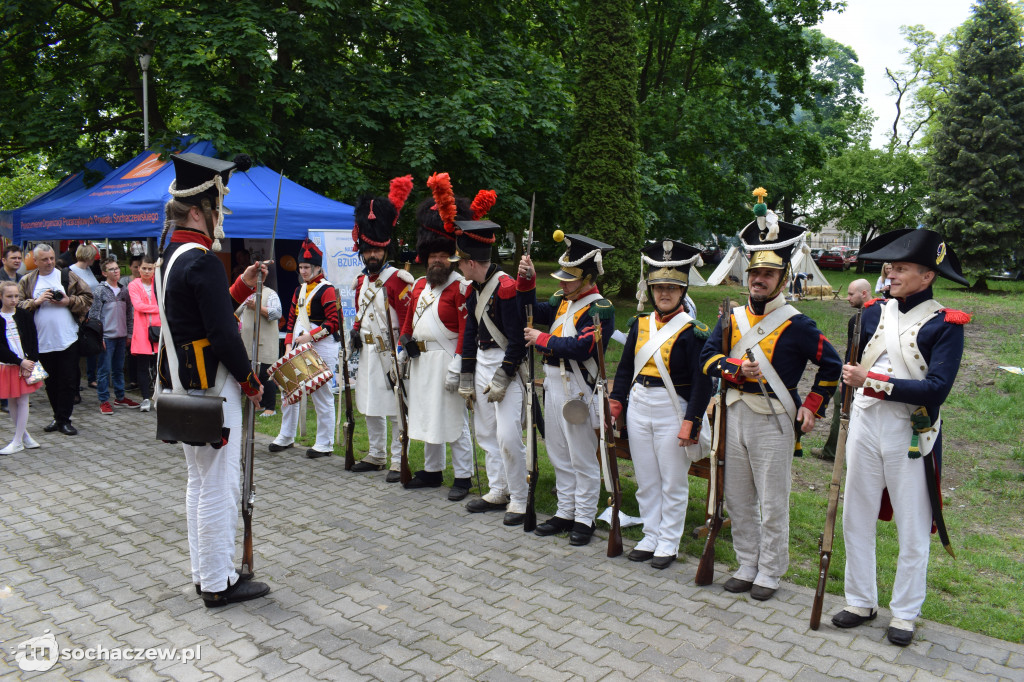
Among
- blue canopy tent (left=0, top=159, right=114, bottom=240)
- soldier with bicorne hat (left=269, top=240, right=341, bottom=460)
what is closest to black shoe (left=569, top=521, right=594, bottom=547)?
soldier with bicorne hat (left=269, top=240, right=341, bottom=460)

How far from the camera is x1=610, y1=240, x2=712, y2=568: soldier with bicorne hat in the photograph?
5.39 m

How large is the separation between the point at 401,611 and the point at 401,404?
9.64ft

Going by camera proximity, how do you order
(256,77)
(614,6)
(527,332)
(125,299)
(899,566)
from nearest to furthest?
(899,566) < (527,332) < (125,299) < (256,77) < (614,6)

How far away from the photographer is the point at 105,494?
7008mm

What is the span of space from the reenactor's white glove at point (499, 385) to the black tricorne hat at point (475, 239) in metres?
1.01

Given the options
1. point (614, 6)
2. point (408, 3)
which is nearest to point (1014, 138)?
point (614, 6)

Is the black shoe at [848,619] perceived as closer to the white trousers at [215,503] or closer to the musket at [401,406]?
the white trousers at [215,503]

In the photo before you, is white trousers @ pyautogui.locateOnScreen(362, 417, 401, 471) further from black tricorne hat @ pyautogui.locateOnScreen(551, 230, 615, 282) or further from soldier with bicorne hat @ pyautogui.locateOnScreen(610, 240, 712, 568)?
soldier with bicorne hat @ pyautogui.locateOnScreen(610, 240, 712, 568)

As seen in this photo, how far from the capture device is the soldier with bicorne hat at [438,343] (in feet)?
22.5

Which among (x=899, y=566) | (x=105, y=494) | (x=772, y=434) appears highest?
(x=772, y=434)

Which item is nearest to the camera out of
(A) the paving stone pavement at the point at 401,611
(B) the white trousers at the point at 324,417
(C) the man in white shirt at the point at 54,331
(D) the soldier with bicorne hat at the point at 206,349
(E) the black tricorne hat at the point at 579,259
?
(A) the paving stone pavement at the point at 401,611

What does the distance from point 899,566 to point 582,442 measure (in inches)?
94.5

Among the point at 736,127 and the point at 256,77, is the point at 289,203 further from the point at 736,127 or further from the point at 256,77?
the point at 736,127
